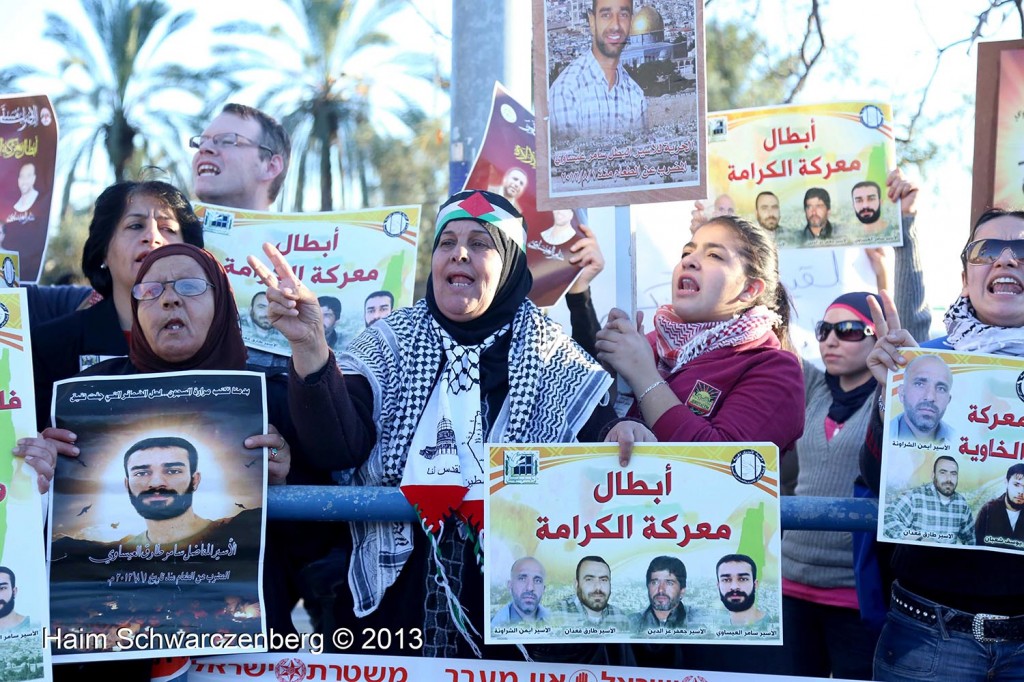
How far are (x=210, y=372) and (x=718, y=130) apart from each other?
274 cm

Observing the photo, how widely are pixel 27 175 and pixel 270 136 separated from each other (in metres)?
0.92

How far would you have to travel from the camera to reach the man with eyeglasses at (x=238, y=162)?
14.2ft

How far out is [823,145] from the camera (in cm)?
466

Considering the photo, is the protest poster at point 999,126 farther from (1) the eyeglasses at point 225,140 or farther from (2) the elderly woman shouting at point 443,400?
(1) the eyeglasses at point 225,140

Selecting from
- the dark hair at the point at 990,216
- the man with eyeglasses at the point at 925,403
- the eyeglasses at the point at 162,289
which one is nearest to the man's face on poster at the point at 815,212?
the dark hair at the point at 990,216

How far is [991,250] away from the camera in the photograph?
297 centimetres

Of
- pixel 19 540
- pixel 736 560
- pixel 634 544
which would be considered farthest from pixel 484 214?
pixel 19 540

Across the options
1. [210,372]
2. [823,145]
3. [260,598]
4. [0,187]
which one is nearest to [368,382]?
[210,372]

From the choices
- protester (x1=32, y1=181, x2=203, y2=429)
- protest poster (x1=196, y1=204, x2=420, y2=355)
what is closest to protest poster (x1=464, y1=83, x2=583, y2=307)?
protest poster (x1=196, y1=204, x2=420, y2=355)

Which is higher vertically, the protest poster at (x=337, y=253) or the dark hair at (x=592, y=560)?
the protest poster at (x=337, y=253)

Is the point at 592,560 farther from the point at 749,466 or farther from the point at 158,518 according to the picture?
the point at 158,518

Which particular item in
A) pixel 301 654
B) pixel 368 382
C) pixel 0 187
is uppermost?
pixel 0 187

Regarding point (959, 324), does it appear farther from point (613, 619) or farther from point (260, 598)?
point (260, 598)

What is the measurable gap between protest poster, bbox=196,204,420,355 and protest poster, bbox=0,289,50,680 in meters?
1.27
